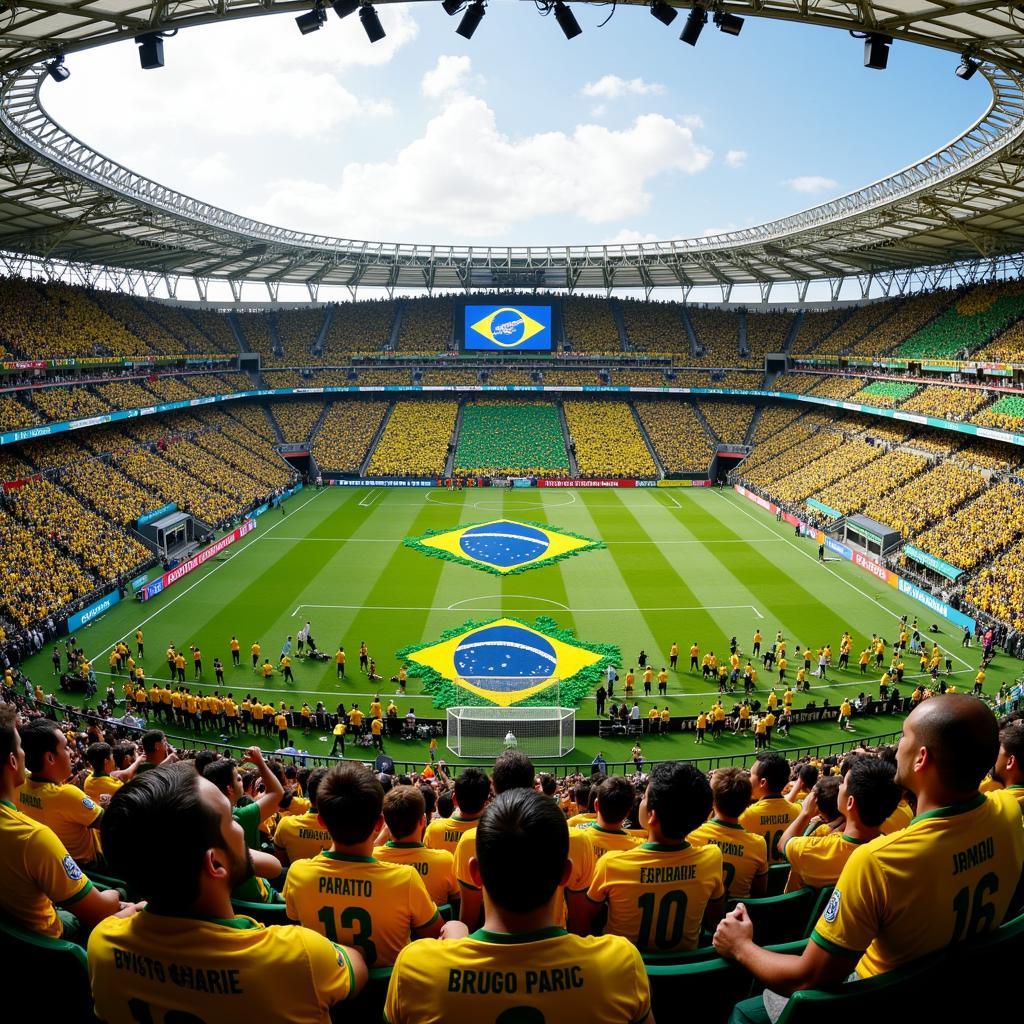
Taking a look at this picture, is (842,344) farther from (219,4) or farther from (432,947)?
(432,947)

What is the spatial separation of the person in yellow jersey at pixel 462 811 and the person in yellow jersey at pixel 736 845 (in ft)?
6.16

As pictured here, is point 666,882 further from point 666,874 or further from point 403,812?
point 403,812

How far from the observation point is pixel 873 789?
16.0ft

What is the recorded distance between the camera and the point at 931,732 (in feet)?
11.5

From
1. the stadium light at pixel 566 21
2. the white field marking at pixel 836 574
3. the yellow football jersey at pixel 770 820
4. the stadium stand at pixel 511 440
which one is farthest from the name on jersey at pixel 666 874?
the stadium stand at pixel 511 440

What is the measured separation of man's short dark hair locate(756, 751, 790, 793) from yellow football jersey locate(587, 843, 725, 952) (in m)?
3.62

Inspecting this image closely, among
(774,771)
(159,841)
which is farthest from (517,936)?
(774,771)

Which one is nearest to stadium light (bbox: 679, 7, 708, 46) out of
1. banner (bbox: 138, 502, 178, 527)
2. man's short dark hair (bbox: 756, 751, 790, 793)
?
man's short dark hair (bbox: 756, 751, 790, 793)

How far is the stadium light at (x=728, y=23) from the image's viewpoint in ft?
49.4

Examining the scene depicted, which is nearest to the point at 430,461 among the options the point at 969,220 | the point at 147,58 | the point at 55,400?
the point at 55,400

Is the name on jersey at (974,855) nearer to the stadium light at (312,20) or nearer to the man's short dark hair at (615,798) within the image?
the man's short dark hair at (615,798)

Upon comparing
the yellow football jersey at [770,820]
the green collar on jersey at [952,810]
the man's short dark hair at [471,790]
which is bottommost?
the yellow football jersey at [770,820]

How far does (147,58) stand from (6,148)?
16.7 metres

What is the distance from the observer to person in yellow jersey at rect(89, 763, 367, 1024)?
2644 mm
